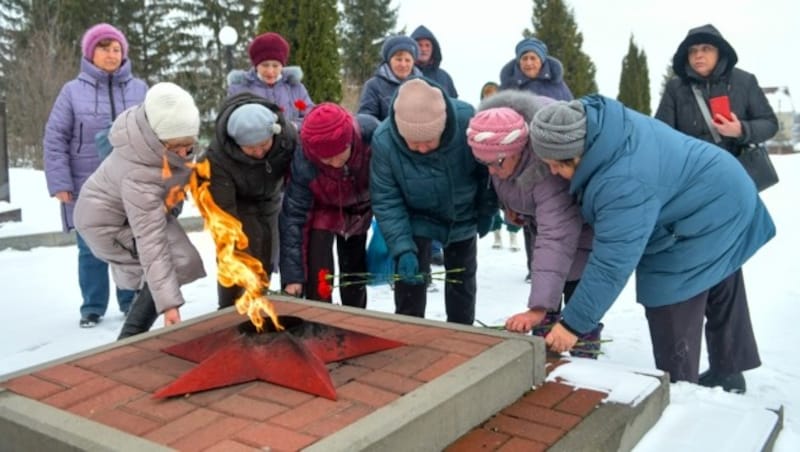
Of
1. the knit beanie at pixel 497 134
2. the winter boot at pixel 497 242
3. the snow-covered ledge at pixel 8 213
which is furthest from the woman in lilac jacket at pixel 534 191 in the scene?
the snow-covered ledge at pixel 8 213

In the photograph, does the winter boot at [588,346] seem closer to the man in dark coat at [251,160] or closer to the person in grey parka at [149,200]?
the man in dark coat at [251,160]

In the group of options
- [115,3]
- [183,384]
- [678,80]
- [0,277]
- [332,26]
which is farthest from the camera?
[115,3]

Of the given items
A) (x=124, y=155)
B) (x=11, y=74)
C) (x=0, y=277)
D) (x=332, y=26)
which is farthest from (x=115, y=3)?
(x=124, y=155)

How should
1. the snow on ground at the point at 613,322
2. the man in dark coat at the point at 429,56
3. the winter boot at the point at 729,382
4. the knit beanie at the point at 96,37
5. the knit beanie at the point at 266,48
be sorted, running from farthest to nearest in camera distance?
the man in dark coat at the point at 429,56 < the knit beanie at the point at 266,48 < the knit beanie at the point at 96,37 < the winter boot at the point at 729,382 < the snow on ground at the point at 613,322

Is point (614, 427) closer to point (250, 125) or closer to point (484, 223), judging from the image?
point (484, 223)

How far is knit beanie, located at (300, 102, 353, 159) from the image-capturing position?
3436 millimetres

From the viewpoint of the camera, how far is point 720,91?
382 centimetres

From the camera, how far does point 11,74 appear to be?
20391mm

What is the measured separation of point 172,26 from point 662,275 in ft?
89.6

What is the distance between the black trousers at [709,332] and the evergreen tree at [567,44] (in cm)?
1968

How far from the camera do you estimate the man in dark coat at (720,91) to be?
372 cm

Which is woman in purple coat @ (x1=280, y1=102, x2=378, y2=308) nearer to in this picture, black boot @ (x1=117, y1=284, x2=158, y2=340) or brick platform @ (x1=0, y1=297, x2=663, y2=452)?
black boot @ (x1=117, y1=284, x2=158, y2=340)

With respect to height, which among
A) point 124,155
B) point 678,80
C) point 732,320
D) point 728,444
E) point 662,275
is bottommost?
point 728,444

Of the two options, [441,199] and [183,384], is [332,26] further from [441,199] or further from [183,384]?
[183,384]
